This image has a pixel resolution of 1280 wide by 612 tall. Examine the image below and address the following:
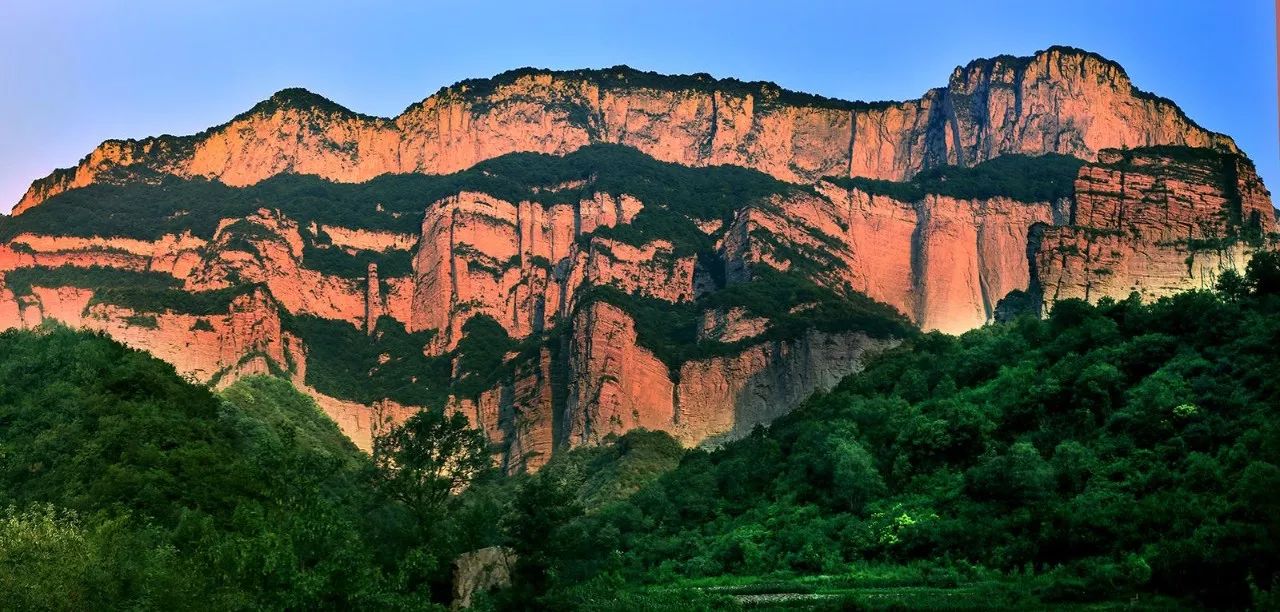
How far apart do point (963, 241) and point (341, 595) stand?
12909cm

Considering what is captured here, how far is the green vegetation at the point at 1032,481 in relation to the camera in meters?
55.9

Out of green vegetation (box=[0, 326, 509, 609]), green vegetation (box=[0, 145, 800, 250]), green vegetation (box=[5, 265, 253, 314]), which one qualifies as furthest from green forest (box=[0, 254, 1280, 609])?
green vegetation (box=[0, 145, 800, 250])

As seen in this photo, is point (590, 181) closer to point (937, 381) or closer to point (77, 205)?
point (77, 205)

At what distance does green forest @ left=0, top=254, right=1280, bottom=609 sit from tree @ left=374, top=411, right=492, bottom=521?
0.21 metres

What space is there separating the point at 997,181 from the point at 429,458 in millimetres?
102831

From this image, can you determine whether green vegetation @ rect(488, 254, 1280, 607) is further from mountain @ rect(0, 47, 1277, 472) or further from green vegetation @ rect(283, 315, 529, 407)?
green vegetation @ rect(283, 315, 529, 407)

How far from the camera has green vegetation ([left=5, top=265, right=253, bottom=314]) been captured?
144 metres

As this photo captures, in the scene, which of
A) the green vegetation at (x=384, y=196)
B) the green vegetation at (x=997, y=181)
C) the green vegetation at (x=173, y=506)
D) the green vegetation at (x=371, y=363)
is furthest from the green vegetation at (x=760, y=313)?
the green vegetation at (x=173, y=506)

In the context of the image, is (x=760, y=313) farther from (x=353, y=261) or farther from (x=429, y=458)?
(x=429, y=458)

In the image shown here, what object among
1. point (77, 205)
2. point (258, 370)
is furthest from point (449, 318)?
point (77, 205)

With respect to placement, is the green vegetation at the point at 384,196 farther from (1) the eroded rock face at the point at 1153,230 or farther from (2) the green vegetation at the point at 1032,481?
(2) the green vegetation at the point at 1032,481

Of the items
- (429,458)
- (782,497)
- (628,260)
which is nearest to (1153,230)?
(782,497)

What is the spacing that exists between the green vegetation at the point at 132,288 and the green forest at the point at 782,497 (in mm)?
42516

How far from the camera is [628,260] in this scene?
162500mm
